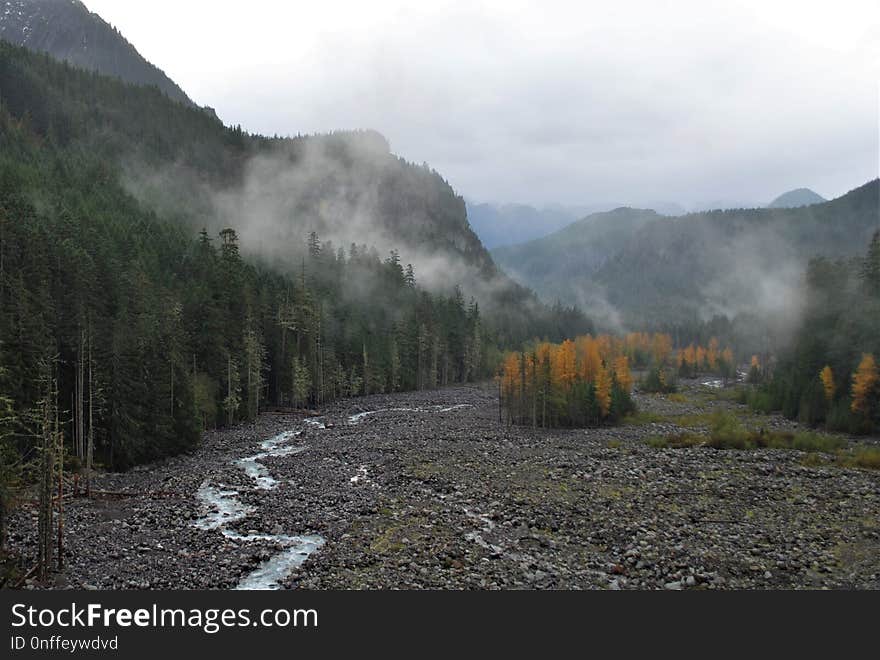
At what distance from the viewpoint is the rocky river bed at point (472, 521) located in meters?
25.1

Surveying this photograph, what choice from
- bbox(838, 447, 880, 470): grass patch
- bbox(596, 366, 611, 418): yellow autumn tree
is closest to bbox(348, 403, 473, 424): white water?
bbox(596, 366, 611, 418): yellow autumn tree

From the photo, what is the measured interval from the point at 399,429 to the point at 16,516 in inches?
1782

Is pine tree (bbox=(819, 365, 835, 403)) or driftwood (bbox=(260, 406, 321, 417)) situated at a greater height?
pine tree (bbox=(819, 365, 835, 403))

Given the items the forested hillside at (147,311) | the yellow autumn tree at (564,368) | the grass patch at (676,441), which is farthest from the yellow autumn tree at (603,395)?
the forested hillside at (147,311)

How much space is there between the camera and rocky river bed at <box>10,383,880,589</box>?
2509 centimetres

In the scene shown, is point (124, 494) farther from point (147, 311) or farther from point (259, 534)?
point (147, 311)

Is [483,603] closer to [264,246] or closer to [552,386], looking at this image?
[552,386]

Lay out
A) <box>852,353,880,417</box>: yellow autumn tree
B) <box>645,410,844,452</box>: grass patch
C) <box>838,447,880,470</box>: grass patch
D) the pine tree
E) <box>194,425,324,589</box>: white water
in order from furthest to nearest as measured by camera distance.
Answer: the pine tree
<box>852,353,880,417</box>: yellow autumn tree
<box>645,410,844,452</box>: grass patch
<box>838,447,880,470</box>: grass patch
<box>194,425,324,589</box>: white water

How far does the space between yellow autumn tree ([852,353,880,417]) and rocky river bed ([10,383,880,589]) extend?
22936 mm

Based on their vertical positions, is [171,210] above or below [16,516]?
above

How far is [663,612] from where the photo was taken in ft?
61.9

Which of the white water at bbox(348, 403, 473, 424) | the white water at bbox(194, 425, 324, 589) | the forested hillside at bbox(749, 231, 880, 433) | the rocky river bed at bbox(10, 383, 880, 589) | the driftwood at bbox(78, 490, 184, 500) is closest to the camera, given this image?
the rocky river bed at bbox(10, 383, 880, 589)

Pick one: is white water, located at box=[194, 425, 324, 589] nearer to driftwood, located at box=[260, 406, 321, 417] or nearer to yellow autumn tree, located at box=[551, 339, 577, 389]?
→ driftwood, located at box=[260, 406, 321, 417]

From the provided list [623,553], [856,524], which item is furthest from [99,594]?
[856,524]
